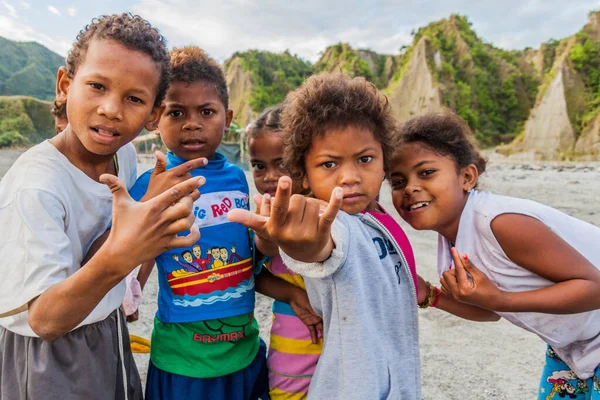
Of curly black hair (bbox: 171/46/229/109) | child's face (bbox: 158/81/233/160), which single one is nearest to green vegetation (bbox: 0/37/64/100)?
curly black hair (bbox: 171/46/229/109)

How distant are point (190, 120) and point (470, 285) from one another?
126 cm

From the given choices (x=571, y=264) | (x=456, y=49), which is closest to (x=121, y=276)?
(x=571, y=264)

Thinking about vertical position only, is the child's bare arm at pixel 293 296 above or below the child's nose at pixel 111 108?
below

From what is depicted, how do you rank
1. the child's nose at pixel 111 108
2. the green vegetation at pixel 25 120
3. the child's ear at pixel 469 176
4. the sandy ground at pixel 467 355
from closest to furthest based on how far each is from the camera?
1. the child's nose at pixel 111 108
2. the child's ear at pixel 469 176
3. the sandy ground at pixel 467 355
4. the green vegetation at pixel 25 120

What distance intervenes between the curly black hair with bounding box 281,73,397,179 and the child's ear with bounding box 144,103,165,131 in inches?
18.9

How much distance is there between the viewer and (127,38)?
127 cm

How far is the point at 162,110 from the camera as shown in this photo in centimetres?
155

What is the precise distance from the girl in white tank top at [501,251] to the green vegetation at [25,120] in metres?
25.3

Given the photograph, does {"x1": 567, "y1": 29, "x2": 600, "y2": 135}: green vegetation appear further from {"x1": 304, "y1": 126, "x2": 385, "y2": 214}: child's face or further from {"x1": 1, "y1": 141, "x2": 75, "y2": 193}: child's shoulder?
{"x1": 1, "y1": 141, "x2": 75, "y2": 193}: child's shoulder

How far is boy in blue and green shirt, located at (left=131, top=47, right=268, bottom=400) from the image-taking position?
1464 mm

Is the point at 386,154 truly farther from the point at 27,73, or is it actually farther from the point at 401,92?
the point at 27,73

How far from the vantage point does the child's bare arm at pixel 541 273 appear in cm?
139

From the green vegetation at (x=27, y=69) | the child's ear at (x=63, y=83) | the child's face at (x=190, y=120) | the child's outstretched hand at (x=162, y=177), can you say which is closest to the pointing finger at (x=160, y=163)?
the child's outstretched hand at (x=162, y=177)

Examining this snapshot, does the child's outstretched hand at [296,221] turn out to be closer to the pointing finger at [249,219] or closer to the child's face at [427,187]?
the pointing finger at [249,219]
